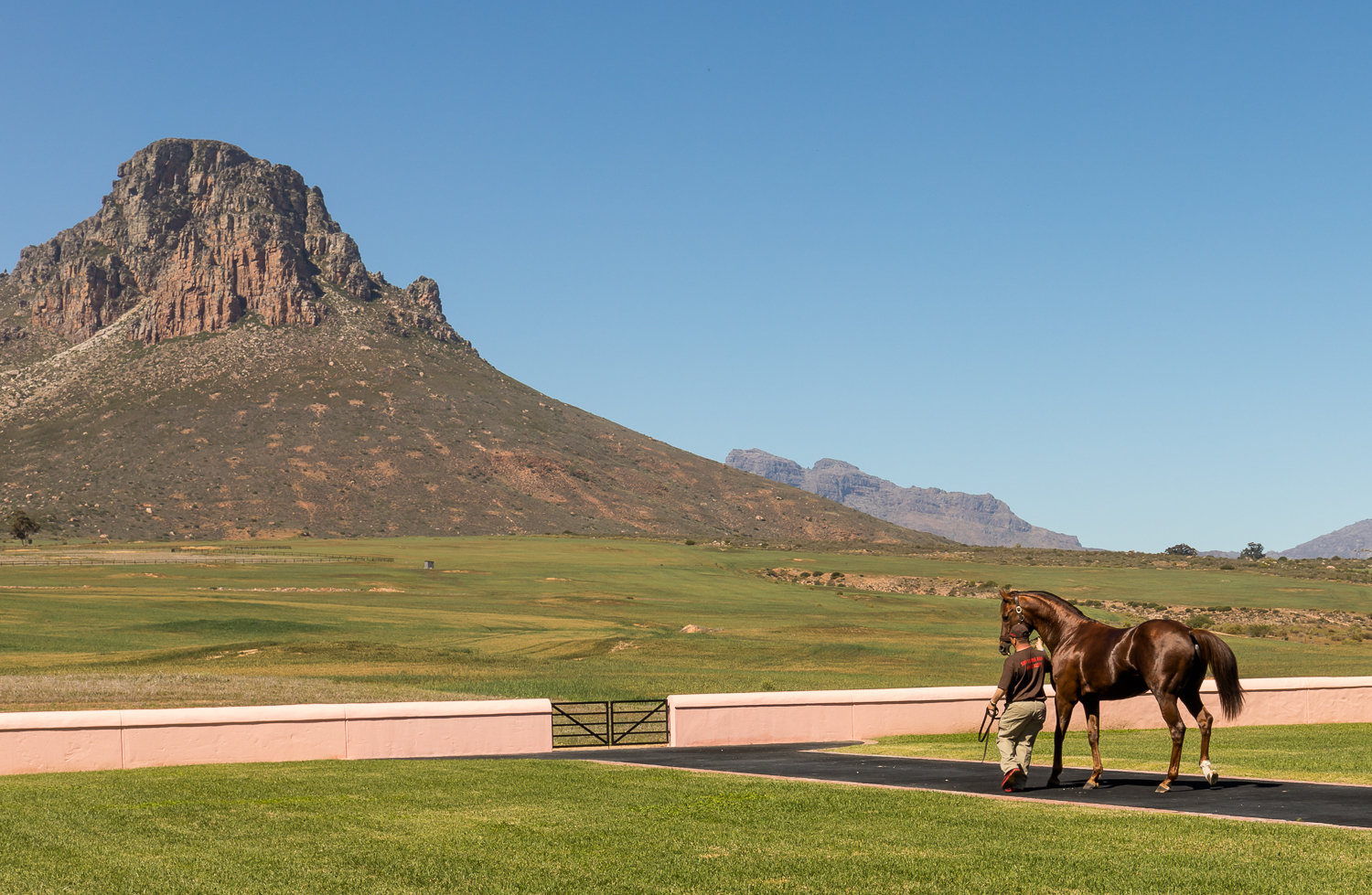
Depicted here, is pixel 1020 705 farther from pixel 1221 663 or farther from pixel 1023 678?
pixel 1221 663

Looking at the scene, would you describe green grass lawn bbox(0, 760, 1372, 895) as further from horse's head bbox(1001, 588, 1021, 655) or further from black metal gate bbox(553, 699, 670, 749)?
black metal gate bbox(553, 699, 670, 749)

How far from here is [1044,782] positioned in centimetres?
1658

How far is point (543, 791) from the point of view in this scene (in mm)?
16484

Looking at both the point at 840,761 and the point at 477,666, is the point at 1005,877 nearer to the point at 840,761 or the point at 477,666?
the point at 840,761

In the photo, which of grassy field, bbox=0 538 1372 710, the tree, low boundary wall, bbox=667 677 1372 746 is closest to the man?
low boundary wall, bbox=667 677 1372 746

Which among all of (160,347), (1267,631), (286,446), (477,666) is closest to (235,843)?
(477,666)

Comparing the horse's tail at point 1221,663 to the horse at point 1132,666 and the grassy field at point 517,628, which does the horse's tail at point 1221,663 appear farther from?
the grassy field at point 517,628

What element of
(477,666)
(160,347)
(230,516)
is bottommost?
(477,666)

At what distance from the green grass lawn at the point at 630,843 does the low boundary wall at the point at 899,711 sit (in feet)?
20.9

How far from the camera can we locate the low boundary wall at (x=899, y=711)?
2341 cm

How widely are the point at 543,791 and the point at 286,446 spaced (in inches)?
6333

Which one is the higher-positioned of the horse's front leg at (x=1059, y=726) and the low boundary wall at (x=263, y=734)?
the horse's front leg at (x=1059, y=726)

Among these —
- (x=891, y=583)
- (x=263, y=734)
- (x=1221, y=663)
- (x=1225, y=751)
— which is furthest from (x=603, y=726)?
(x=891, y=583)

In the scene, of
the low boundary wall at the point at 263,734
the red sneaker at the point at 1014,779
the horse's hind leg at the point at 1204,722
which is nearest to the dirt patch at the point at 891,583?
the low boundary wall at the point at 263,734
